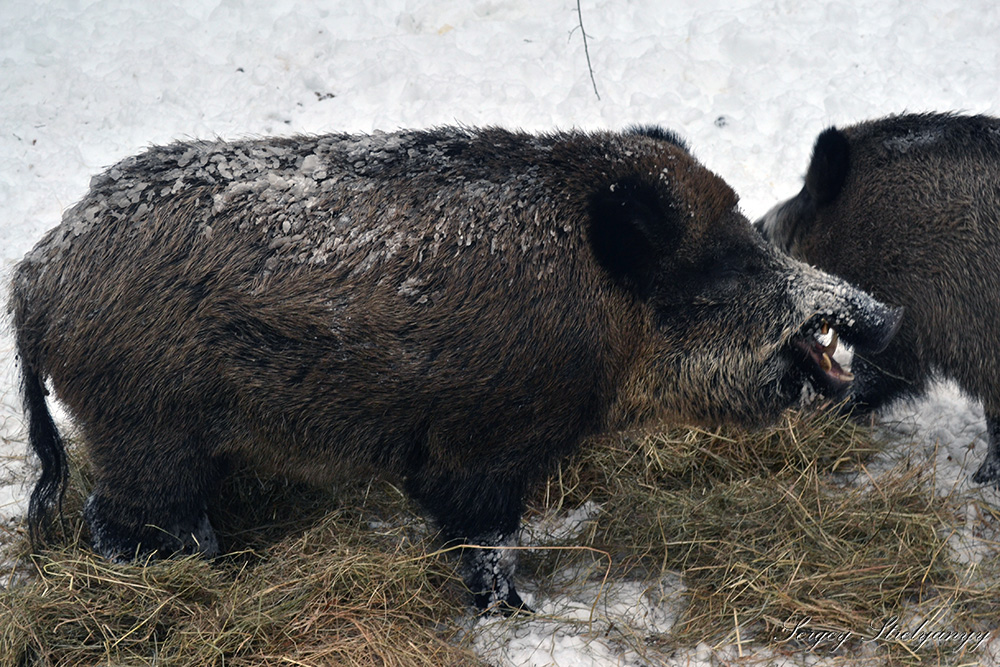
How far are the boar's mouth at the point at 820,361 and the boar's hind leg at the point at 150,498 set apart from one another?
2.25 m

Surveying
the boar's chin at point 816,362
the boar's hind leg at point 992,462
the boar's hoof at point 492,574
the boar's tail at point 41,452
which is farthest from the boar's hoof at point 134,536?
the boar's hind leg at point 992,462

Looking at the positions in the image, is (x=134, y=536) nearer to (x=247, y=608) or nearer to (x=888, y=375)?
(x=247, y=608)

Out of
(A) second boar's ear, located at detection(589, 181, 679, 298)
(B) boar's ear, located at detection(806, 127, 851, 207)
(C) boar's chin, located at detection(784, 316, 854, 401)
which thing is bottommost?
(C) boar's chin, located at detection(784, 316, 854, 401)

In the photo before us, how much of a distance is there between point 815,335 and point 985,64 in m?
5.59

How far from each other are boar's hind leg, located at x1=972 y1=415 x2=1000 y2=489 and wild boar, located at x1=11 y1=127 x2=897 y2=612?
144 centimetres

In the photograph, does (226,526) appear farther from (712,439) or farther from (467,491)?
(712,439)

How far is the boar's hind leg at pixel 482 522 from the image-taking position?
334 cm

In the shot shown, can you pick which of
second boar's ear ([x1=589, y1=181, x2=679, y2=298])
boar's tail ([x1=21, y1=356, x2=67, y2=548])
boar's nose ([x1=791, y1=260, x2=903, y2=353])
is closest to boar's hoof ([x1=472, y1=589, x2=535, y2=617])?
second boar's ear ([x1=589, y1=181, x2=679, y2=298])

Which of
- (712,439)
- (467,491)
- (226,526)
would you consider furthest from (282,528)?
(712,439)

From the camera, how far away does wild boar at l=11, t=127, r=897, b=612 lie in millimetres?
3104

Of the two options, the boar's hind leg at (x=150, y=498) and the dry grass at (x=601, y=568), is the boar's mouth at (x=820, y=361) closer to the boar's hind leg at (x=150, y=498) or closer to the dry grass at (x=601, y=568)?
the dry grass at (x=601, y=568)

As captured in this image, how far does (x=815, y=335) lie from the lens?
3352mm

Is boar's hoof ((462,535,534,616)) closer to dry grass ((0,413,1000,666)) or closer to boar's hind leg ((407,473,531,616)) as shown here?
boar's hind leg ((407,473,531,616))

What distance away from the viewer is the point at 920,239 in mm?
4023
